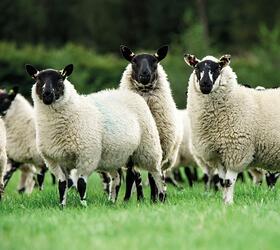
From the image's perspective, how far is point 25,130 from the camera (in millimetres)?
15070

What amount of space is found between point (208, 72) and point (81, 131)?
1.98m

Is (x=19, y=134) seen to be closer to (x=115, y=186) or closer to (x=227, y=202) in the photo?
(x=115, y=186)

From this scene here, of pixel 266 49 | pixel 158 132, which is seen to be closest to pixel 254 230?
pixel 158 132

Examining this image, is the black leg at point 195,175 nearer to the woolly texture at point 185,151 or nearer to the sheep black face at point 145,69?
the woolly texture at point 185,151

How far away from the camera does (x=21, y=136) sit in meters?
15.0

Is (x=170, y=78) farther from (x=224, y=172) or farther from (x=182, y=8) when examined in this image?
(x=182, y=8)

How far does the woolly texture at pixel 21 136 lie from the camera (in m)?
14.9

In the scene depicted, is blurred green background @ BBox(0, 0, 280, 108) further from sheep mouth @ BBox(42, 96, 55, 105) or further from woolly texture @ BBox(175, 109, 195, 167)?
sheep mouth @ BBox(42, 96, 55, 105)

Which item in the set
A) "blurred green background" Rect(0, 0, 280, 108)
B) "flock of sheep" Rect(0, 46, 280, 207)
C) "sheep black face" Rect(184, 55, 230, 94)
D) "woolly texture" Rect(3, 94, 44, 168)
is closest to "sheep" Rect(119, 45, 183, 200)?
"flock of sheep" Rect(0, 46, 280, 207)

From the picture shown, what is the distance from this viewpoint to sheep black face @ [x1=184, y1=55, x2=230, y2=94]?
35.9ft

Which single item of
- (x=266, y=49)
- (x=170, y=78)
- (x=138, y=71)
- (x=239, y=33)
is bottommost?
(x=138, y=71)

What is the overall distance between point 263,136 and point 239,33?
138ft

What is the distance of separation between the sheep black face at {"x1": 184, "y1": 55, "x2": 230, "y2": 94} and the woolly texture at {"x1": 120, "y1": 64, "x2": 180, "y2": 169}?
4.43ft

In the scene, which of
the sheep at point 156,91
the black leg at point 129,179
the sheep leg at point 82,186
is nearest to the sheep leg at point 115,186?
the black leg at point 129,179
